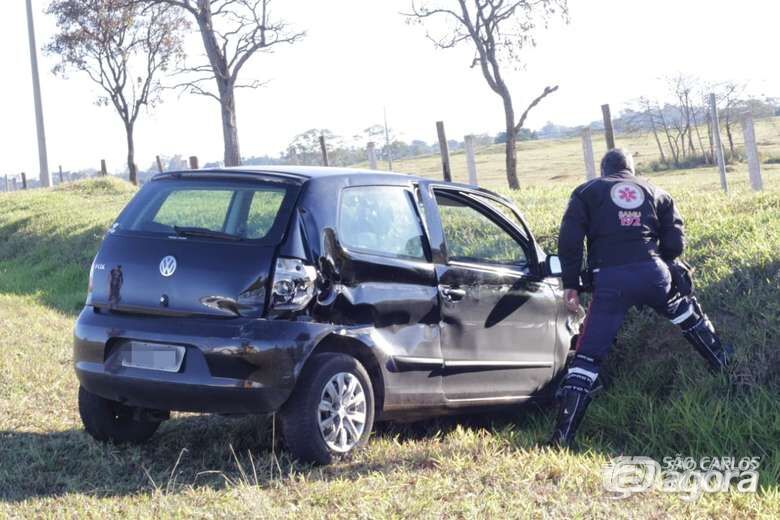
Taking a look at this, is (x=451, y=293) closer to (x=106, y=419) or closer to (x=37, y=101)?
(x=106, y=419)

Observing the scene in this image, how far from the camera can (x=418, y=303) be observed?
5320 millimetres

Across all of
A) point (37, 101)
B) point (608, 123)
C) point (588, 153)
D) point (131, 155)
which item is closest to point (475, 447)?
point (608, 123)

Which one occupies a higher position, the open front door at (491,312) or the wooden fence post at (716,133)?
the wooden fence post at (716,133)

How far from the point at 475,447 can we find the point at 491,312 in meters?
0.91

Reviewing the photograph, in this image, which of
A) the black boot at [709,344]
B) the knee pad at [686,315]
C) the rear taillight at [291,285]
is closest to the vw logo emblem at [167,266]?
the rear taillight at [291,285]

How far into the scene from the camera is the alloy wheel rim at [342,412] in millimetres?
4820

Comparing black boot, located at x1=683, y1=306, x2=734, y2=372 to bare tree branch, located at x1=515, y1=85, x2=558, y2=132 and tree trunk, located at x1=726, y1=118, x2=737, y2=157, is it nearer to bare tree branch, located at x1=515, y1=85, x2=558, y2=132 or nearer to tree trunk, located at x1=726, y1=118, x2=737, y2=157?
bare tree branch, located at x1=515, y1=85, x2=558, y2=132

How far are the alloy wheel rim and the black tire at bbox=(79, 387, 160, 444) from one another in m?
1.32

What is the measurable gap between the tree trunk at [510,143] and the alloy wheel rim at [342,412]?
1551 cm

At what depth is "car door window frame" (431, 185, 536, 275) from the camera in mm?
5820

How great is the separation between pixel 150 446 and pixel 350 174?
1926 millimetres

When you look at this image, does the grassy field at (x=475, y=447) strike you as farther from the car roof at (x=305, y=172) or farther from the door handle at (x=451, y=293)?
the car roof at (x=305, y=172)

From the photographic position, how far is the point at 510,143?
66.3ft

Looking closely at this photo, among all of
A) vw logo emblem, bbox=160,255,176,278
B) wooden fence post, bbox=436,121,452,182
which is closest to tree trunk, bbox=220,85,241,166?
wooden fence post, bbox=436,121,452,182
